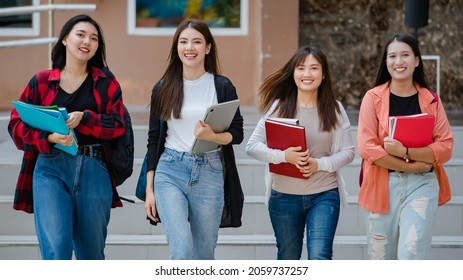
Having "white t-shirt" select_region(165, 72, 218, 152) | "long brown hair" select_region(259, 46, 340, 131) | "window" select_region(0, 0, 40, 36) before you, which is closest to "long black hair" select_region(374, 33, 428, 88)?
"long brown hair" select_region(259, 46, 340, 131)

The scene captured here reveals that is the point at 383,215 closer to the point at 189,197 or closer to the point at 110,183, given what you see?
the point at 189,197

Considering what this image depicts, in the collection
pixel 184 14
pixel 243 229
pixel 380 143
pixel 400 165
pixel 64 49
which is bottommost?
pixel 243 229

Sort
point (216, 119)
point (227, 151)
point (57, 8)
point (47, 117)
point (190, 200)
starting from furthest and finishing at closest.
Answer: point (57, 8) < point (227, 151) < point (190, 200) < point (216, 119) < point (47, 117)

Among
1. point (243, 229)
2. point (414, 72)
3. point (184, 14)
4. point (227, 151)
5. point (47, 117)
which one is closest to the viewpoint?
point (47, 117)

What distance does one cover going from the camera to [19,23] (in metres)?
11.6

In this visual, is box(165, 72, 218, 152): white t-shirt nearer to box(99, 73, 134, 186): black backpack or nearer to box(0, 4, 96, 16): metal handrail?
box(99, 73, 134, 186): black backpack

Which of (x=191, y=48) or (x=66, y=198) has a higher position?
(x=191, y=48)

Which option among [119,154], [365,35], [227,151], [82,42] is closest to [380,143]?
[227,151]

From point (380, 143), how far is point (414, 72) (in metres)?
0.49

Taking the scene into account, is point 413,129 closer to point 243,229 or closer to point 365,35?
point 243,229

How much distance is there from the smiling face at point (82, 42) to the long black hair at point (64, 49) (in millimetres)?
27

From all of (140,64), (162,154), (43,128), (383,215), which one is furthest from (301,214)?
(140,64)

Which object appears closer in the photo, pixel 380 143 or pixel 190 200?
pixel 190 200

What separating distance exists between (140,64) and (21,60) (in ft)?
4.39
